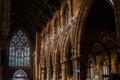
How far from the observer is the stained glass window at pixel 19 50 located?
1886 inches

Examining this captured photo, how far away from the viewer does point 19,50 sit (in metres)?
48.4

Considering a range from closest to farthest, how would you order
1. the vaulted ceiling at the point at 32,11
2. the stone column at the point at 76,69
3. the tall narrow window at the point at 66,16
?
the stone column at the point at 76,69, the tall narrow window at the point at 66,16, the vaulted ceiling at the point at 32,11

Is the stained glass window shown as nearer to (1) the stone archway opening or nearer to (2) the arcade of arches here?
(2) the arcade of arches

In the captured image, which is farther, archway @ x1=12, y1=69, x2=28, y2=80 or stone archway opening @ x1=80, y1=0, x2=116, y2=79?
archway @ x1=12, y1=69, x2=28, y2=80

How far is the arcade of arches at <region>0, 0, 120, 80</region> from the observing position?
64.8 ft

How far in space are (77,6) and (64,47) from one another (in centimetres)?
538

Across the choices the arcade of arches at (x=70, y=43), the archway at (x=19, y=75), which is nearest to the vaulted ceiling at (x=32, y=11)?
the arcade of arches at (x=70, y=43)

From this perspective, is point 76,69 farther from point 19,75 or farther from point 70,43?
A: point 19,75

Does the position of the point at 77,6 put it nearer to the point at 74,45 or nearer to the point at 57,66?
the point at 74,45

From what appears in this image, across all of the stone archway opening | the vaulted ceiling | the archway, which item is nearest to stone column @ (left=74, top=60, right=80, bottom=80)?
the stone archway opening

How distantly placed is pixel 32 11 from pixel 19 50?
1244 cm

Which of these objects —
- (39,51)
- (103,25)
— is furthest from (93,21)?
(39,51)

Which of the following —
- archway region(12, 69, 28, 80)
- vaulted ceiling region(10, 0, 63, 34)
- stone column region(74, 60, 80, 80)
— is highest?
vaulted ceiling region(10, 0, 63, 34)

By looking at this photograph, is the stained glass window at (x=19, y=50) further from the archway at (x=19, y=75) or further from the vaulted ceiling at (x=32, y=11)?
the vaulted ceiling at (x=32, y=11)
